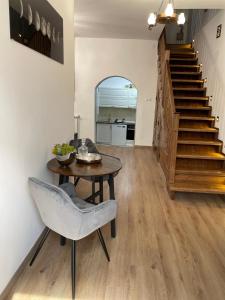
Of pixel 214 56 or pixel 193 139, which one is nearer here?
pixel 193 139

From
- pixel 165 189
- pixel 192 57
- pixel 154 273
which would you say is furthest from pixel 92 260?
pixel 192 57

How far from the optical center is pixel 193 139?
173 inches

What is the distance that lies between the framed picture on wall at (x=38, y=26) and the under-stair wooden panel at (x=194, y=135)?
8.34 ft

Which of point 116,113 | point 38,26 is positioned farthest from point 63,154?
point 116,113

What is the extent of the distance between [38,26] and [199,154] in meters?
3.18

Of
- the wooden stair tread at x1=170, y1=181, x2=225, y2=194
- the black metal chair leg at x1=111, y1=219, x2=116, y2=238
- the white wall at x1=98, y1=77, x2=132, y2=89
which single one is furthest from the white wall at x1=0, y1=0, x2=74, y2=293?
the white wall at x1=98, y1=77, x2=132, y2=89

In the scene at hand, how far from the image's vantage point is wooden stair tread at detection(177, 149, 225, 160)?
3.98 metres

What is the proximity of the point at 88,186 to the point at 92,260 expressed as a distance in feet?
6.14

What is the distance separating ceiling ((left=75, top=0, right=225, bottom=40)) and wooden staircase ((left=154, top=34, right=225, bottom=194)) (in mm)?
1159

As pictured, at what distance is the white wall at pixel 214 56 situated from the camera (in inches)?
173

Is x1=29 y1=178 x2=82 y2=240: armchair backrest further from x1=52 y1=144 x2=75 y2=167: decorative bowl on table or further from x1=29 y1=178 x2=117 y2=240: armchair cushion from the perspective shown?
x1=52 y1=144 x2=75 y2=167: decorative bowl on table

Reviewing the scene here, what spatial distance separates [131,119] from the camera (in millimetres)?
9078

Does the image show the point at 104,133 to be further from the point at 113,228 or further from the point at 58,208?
the point at 58,208

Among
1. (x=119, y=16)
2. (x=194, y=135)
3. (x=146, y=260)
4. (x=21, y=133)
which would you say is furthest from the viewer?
(x=119, y=16)
